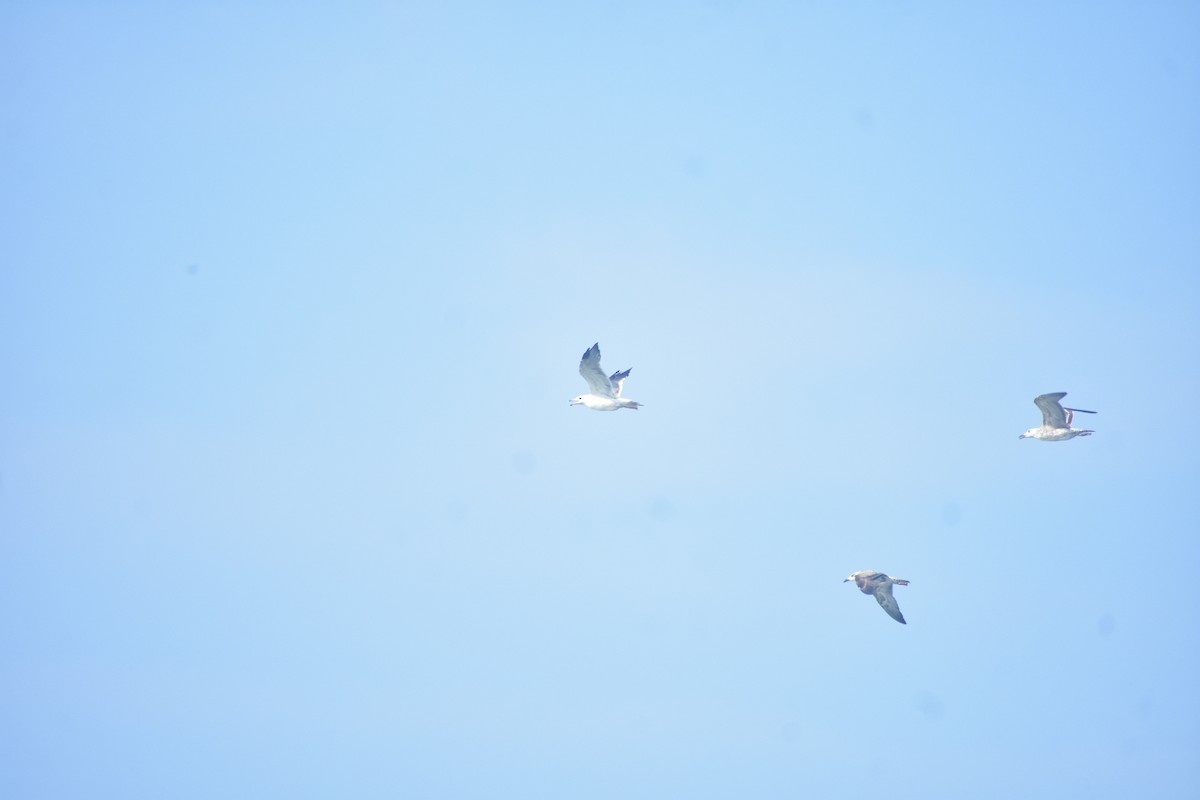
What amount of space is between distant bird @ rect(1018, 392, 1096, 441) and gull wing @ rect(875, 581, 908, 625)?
7.19 meters

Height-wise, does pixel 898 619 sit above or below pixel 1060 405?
below

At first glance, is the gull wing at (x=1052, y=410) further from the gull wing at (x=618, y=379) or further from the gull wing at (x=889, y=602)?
the gull wing at (x=618, y=379)

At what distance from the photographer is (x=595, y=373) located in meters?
46.5

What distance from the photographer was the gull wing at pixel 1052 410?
4606 cm

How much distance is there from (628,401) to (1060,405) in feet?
42.9

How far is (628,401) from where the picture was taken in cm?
4678

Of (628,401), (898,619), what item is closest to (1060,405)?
(898,619)

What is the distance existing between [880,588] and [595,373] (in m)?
10.6

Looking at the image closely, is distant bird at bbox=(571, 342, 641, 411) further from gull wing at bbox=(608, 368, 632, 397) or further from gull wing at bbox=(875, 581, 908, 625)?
gull wing at bbox=(875, 581, 908, 625)

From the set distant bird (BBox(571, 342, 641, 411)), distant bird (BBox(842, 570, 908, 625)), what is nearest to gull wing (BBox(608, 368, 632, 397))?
distant bird (BBox(571, 342, 641, 411))

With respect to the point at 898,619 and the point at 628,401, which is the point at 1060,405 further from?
the point at 628,401

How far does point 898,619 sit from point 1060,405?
8.19 meters

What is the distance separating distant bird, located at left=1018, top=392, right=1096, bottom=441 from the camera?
4623 cm

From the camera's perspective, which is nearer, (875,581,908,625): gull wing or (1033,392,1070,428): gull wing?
(875,581,908,625): gull wing
